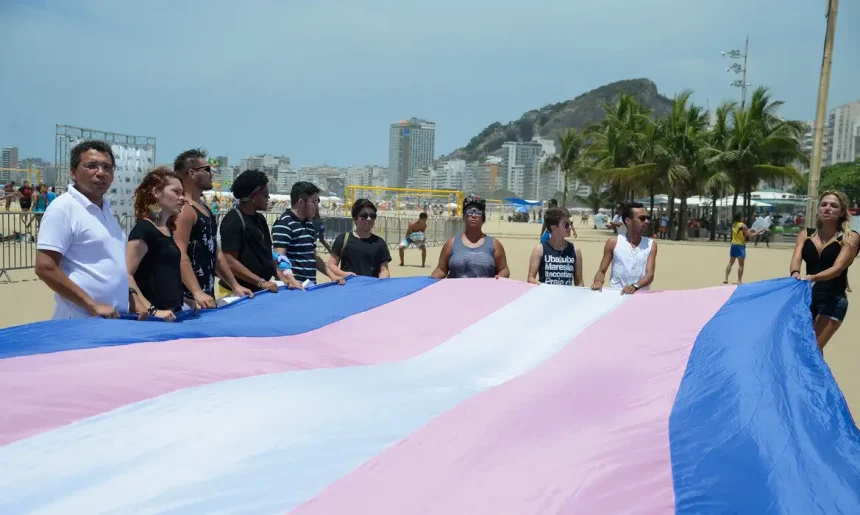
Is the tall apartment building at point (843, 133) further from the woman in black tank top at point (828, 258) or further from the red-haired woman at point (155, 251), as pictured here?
the red-haired woman at point (155, 251)

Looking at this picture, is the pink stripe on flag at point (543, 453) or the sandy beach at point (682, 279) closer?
the pink stripe on flag at point (543, 453)

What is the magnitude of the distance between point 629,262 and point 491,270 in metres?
1.04

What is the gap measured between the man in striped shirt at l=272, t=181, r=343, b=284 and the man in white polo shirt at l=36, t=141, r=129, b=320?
1914 mm

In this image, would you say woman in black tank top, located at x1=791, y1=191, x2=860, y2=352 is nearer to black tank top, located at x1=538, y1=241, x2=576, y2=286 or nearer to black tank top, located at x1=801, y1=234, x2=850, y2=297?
black tank top, located at x1=801, y1=234, x2=850, y2=297

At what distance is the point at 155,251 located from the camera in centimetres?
385

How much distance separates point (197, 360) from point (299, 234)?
2.48 metres

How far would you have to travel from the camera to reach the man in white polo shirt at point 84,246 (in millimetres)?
3328

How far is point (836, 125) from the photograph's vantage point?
189 m

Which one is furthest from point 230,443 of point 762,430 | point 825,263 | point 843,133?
point 843,133

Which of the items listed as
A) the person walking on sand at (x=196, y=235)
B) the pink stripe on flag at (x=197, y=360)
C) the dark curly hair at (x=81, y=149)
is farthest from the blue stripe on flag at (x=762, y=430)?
the dark curly hair at (x=81, y=149)

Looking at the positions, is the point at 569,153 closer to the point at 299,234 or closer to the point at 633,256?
the point at 633,256

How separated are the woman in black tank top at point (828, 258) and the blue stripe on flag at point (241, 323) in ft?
9.31

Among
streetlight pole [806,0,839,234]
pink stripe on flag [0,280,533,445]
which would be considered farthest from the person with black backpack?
streetlight pole [806,0,839,234]

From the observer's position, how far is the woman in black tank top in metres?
5.28
